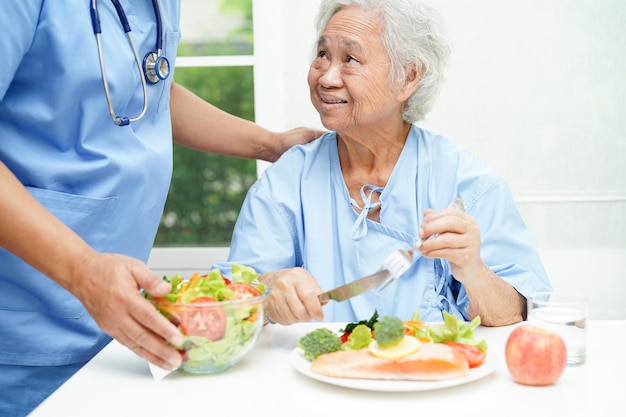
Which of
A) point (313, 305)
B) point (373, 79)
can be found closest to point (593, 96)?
point (373, 79)

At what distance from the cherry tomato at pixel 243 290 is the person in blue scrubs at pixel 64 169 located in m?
0.15

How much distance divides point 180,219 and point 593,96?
14.7ft

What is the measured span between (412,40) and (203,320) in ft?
3.01

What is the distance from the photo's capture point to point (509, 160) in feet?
8.14

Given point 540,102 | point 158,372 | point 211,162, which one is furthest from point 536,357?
point 211,162

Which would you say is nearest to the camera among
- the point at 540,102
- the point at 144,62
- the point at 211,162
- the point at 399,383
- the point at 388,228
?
the point at 399,383

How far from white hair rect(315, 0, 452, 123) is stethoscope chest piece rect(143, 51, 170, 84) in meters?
0.42

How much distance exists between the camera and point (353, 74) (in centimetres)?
188

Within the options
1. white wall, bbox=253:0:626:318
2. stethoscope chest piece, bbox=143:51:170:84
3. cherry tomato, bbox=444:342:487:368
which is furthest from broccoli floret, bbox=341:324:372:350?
white wall, bbox=253:0:626:318

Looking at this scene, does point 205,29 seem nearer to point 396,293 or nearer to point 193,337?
point 396,293

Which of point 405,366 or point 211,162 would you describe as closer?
point 405,366

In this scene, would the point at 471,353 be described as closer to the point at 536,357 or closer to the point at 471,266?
the point at 536,357

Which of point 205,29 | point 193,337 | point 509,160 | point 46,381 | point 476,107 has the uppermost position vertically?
point 205,29

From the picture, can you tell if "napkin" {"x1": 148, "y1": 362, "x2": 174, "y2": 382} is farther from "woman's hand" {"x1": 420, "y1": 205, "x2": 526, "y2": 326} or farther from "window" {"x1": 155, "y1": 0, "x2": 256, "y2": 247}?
"window" {"x1": 155, "y1": 0, "x2": 256, "y2": 247}
